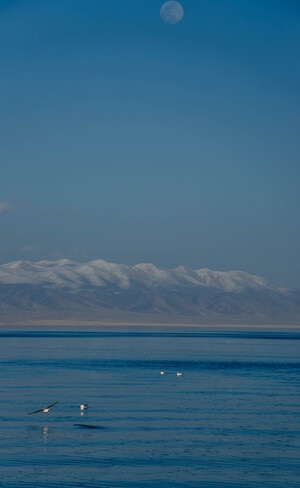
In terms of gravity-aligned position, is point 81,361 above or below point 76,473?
above

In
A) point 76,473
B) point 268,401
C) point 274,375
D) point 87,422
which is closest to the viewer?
point 76,473

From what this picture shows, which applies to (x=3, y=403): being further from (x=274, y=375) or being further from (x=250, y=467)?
(x=274, y=375)

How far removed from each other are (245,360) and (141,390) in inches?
1508

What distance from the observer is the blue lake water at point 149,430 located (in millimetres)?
31938

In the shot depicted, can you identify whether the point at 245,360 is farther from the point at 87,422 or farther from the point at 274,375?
the point at 87,422

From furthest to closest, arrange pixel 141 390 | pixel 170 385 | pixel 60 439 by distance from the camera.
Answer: pixel 170 385, pixel 141 390, pixel 60 439

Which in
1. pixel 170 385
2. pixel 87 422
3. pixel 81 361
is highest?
pixel 81 361

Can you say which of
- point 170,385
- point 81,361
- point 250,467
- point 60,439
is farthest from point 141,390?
point 81,361

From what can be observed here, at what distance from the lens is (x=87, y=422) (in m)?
43.0

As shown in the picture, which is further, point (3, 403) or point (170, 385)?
point (170, 385)

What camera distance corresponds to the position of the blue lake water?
31.9m

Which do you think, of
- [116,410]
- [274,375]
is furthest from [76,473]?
[274,375]

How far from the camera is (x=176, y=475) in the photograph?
32.0 metres

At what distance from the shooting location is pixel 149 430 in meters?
40.8
